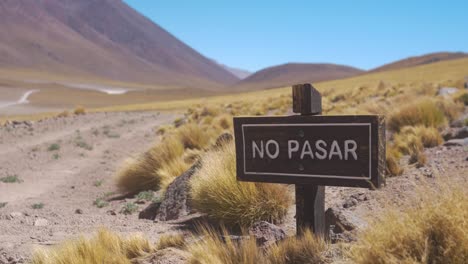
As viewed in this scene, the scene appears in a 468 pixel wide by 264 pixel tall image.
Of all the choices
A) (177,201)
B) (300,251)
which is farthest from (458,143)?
(300,251)

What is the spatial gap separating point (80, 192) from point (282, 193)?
5916mm

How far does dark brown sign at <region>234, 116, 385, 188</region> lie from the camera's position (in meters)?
3.54

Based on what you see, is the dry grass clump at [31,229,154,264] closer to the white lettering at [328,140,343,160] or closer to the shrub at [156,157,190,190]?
the white lettering at [328,140,343,160]

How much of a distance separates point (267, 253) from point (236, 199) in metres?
1.46

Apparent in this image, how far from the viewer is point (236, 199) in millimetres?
5176

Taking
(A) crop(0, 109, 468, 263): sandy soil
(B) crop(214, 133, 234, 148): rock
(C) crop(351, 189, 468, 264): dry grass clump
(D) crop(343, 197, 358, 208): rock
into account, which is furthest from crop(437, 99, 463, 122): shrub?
(C) crop(351, 189, 468, 264): dry grass clump

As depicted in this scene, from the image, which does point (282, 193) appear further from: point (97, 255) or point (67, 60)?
point (67, 60)

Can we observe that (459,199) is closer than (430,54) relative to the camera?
Yes

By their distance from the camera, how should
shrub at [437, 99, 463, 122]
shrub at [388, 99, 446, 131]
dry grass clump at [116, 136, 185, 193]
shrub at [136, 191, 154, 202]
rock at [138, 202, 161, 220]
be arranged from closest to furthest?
rock at [138, 202, 161, 220] < shrub at [136, 191, 154, 202] < dry grass clump at [116, 136, 185, 193] < shrub at [388, 99, 446, 131] < shrub at [437, 99, 463, 122]

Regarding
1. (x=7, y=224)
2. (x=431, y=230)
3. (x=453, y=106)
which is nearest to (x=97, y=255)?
(x=431, y=230)

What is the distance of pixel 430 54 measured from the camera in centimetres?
13788

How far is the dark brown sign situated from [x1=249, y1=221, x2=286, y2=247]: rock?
0.49 m

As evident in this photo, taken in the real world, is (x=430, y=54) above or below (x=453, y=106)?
above

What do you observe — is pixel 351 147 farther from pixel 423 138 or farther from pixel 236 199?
pixel 423 138
